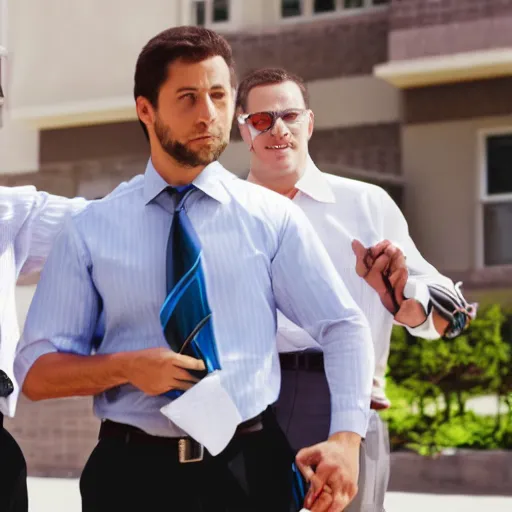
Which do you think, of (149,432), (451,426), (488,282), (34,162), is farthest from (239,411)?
(34,162)

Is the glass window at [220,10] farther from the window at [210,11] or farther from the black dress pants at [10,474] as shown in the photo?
the black dress pants at [10,474]

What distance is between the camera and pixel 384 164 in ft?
33.3

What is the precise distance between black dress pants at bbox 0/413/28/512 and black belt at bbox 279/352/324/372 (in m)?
0.69

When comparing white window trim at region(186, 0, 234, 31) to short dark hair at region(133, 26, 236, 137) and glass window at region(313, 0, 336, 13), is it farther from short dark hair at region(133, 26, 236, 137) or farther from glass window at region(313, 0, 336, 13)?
short dark hair at region(133, 26, 236, 137)

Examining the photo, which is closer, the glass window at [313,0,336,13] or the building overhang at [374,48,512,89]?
the building overhang at [374,48,512,89]

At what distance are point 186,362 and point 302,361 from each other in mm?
858

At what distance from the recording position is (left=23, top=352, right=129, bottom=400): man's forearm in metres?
2.01

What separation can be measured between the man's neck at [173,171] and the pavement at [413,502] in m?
5.35

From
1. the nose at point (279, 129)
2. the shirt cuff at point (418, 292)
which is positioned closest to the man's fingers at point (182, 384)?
the shirt cuff at point (418, 292)

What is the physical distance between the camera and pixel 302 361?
9.23ft

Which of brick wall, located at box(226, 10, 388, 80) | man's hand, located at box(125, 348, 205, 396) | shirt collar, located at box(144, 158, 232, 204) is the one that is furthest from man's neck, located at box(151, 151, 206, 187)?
brick wall, located at box(226, 10, 388, 80)

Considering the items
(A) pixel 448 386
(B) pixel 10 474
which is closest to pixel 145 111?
(B) pixel 10 474

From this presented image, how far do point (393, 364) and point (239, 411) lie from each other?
21.9 feet

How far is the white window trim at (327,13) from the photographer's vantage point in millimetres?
10297
